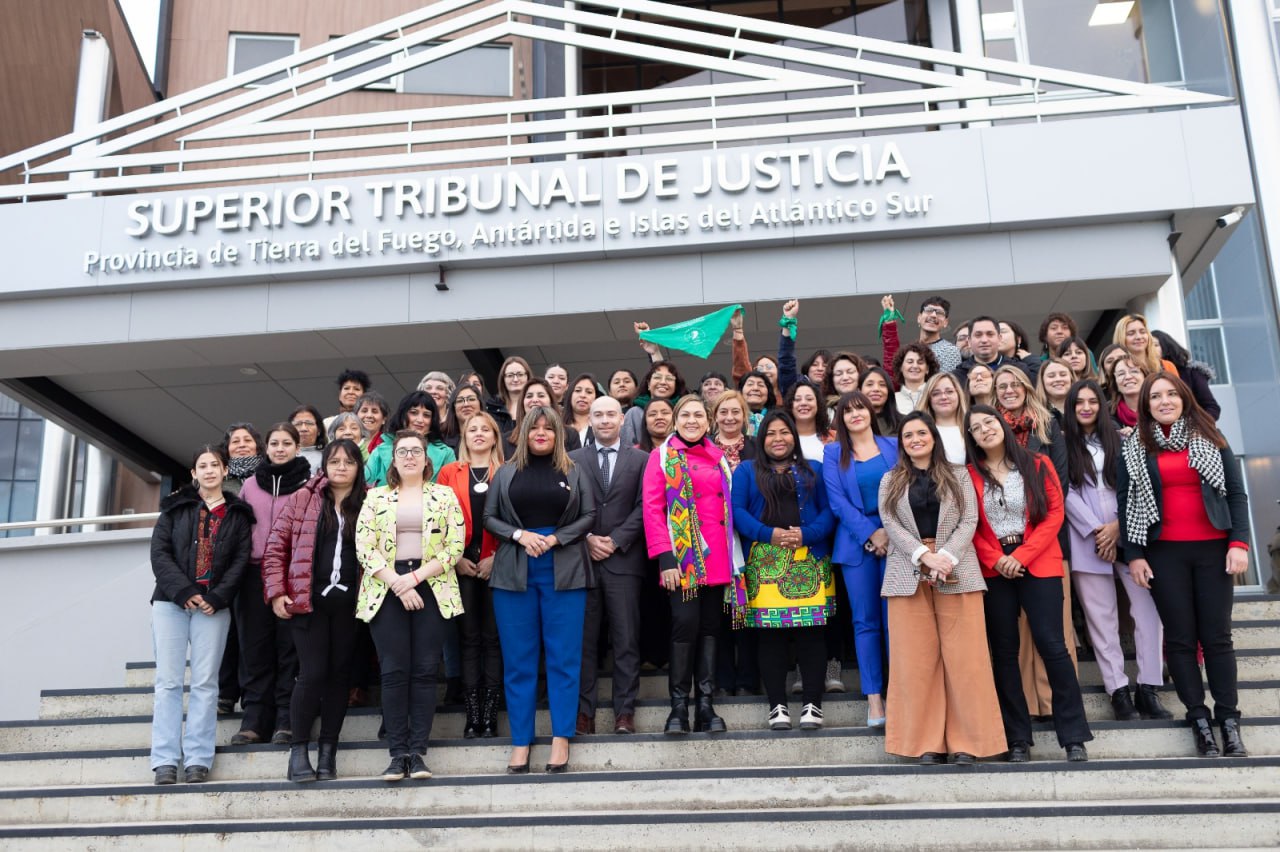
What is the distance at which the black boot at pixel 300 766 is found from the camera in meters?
5.53

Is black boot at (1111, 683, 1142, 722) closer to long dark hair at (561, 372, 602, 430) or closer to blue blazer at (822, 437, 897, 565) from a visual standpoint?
blue blazer at (822, 437, 897, 565)

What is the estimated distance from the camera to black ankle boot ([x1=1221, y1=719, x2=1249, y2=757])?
5105 millimetres

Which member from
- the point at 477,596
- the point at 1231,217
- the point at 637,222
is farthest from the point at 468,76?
the point at 477,596

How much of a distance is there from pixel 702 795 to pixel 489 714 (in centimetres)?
139

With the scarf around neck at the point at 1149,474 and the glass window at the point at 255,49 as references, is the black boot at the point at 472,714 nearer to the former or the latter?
the scarf around neck at the point at 1149,474

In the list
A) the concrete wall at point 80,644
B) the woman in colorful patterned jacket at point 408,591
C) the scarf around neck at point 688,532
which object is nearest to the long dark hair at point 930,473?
the scarf around neck at point 688,532

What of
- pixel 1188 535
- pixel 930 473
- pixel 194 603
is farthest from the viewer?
pixel 194 603

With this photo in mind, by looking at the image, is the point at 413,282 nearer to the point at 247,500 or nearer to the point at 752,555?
the point at 247,500

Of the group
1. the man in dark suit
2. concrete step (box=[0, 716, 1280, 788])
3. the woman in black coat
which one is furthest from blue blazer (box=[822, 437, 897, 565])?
the woman in black coat

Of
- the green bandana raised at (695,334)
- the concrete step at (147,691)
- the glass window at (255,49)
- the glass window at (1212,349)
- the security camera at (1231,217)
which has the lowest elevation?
the concrete step at (147,691)

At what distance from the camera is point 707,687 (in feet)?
19.0

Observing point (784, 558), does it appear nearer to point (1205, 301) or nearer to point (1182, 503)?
point (1182, 503)

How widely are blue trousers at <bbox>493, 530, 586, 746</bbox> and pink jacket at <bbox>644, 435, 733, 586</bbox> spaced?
529 mm

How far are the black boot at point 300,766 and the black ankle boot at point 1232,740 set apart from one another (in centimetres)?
463
